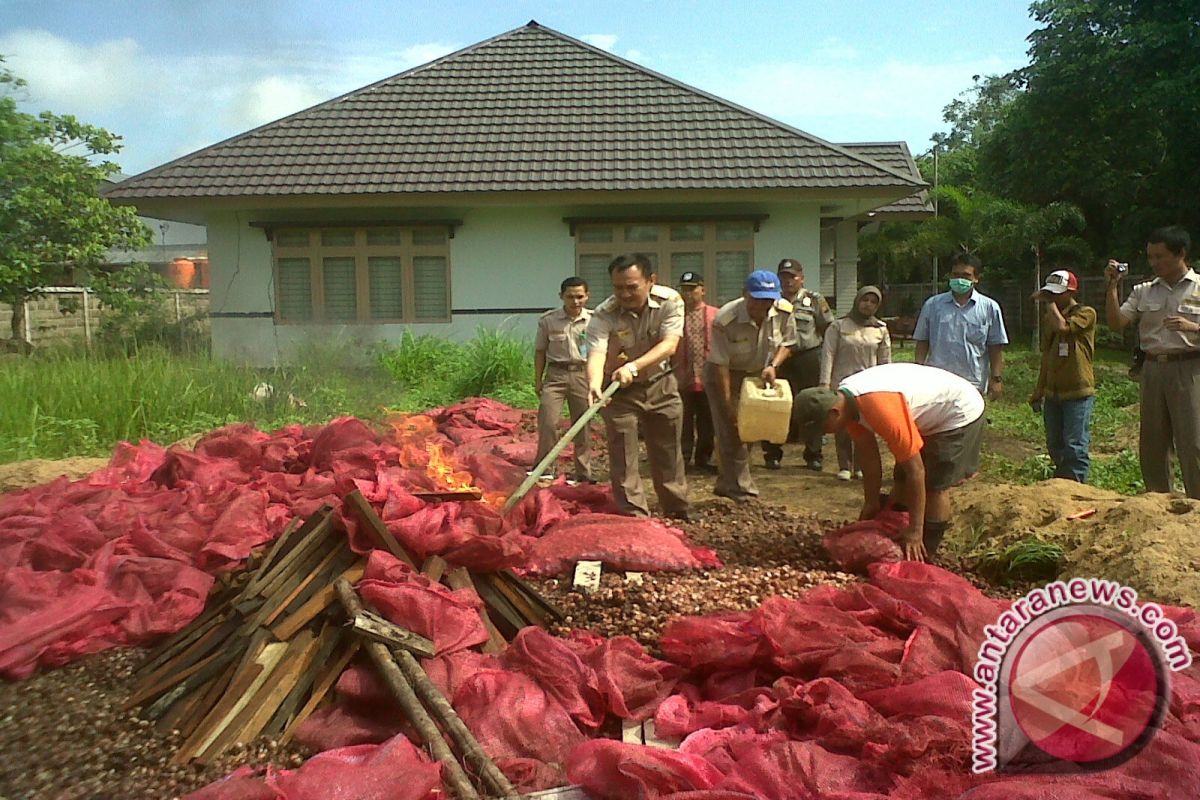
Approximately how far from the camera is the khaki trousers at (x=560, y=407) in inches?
292

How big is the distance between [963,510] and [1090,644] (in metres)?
3.11

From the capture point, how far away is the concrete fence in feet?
47.7

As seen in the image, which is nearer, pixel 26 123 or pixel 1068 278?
pixel 1068 278

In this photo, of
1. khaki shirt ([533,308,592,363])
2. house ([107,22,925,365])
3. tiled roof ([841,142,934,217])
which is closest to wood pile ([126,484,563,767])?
khaki shirt ([533,308,592,363])

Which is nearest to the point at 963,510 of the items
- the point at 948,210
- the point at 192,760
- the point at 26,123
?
the point at 192,760

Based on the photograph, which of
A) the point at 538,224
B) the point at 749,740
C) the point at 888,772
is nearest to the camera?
the point at 888,772

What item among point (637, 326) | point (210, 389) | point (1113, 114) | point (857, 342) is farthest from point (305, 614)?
point (1113, 114)

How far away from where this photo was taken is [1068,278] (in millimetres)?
6629

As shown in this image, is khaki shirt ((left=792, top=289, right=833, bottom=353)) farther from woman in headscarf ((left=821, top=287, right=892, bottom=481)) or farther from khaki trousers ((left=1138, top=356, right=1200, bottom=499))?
khaki trousers ((left=1138, top=356, right=1200, bottom=499))

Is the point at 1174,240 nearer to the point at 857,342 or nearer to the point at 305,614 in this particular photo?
the point at 857,342

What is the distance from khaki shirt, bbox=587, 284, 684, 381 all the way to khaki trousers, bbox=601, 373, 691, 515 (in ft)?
0.54

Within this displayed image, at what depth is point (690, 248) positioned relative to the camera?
13.2m

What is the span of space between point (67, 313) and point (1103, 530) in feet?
50.7

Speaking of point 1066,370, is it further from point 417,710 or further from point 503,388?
point 503,388
